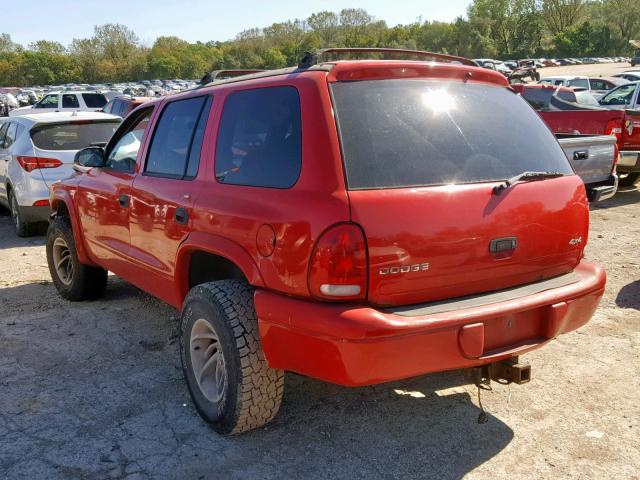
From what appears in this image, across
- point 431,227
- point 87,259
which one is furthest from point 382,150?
point 87,259

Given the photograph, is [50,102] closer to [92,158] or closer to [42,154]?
[42,154]

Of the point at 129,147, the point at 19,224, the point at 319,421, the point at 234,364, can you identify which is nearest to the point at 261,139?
the point at 234,364

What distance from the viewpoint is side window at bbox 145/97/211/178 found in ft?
12.4

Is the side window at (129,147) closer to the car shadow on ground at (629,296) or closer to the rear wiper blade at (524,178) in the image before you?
the rear wiper blade at (524,178)

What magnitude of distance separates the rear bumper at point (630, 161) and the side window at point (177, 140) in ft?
26.9

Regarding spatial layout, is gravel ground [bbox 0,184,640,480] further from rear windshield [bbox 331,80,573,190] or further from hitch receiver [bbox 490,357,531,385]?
rear windshield [bbox 331,80,573,190]

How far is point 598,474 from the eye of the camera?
2.96 metres

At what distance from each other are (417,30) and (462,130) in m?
121

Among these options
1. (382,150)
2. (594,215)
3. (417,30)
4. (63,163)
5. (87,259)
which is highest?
(417,30)

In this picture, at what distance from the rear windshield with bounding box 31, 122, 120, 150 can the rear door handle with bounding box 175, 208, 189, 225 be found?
519 centimetres

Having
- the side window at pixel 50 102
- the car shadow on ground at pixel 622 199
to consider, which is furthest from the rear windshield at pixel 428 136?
the side window at pixel 50 102

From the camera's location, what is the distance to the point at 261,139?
3.25m

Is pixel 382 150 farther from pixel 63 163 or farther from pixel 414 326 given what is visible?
pixel 63 163

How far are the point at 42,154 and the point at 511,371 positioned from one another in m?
6.80
